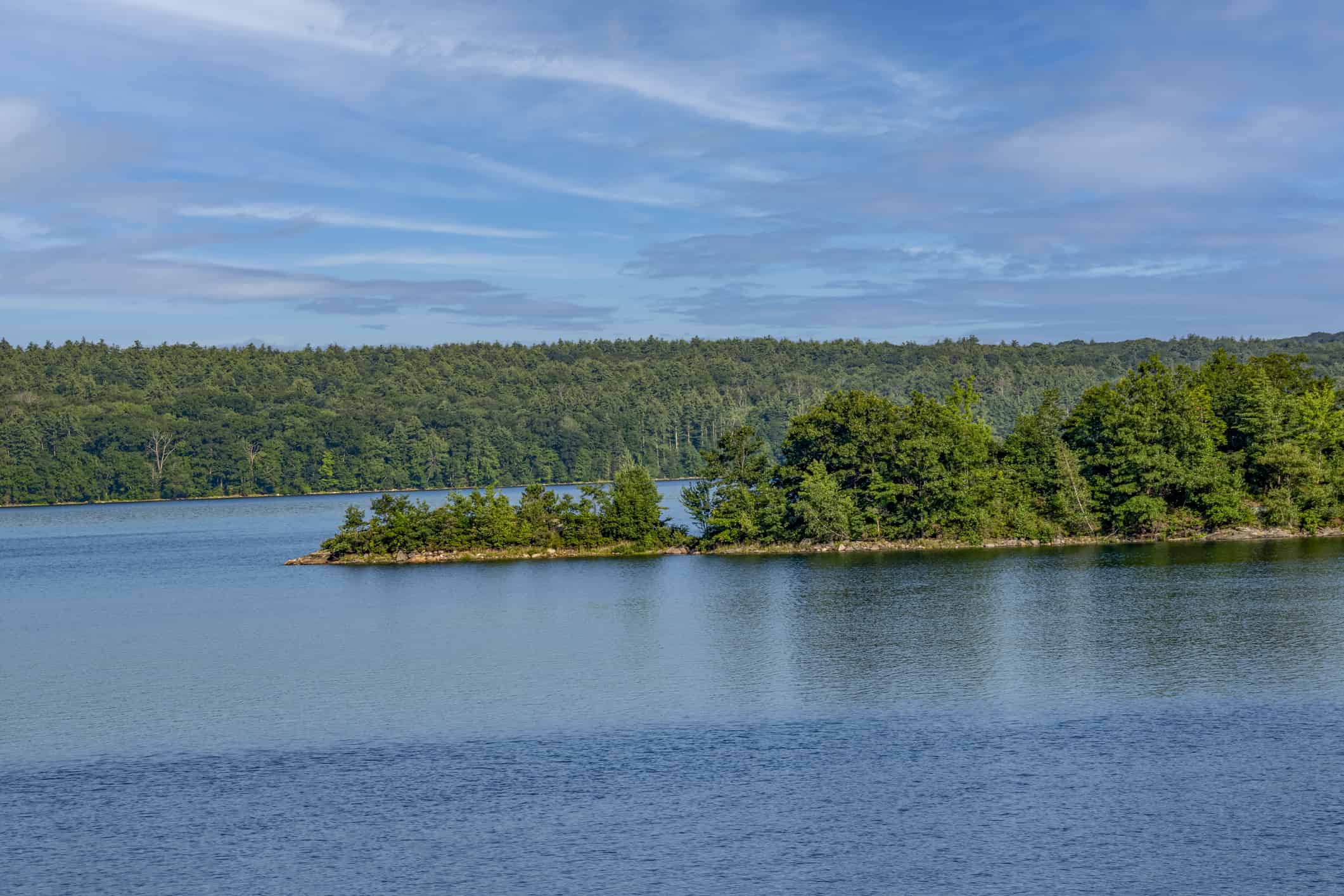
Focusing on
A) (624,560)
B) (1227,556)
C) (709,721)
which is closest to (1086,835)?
(709,721)

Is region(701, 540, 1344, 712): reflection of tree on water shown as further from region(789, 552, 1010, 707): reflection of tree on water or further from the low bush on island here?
the low bush on island

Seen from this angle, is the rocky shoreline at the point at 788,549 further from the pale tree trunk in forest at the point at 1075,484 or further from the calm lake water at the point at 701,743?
the calm lake water at the point at 701,743

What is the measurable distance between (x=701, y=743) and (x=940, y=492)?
53.1 meters

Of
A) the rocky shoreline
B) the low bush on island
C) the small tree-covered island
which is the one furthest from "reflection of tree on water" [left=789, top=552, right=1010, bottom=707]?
the low bush on island

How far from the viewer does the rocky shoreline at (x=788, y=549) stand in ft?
272

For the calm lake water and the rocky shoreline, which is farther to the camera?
the rocky shoreline

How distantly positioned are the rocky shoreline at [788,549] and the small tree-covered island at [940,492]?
0.16 meters

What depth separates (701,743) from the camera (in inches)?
1291

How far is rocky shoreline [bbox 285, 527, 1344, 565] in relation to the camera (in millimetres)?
82875

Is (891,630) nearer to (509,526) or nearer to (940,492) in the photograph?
(940,492)

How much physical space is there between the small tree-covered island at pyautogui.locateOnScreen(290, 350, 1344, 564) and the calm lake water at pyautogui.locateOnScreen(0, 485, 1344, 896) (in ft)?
66.0

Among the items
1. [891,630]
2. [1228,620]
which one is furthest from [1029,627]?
[1228,620]

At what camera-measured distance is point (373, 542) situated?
85188mm

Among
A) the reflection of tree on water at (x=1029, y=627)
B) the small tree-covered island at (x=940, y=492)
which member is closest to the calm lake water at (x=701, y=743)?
the reflection of tree on water at (x=1029, y=627)
